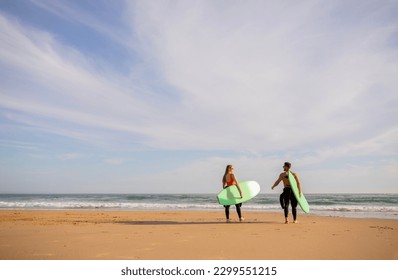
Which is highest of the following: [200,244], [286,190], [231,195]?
[286,190]

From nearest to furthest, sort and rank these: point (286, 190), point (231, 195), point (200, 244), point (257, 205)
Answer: point (200, 244)
point (286, 190)
point (231, 195)
point (257, 205)

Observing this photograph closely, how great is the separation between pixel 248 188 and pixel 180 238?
4612 millimetres

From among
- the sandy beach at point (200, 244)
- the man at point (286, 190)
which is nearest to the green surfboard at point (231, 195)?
the man at point (286, 190)

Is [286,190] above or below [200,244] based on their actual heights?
above

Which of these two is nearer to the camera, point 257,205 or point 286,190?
point 286,190

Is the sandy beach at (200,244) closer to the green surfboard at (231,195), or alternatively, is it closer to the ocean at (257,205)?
the green surfboard at (231,195)

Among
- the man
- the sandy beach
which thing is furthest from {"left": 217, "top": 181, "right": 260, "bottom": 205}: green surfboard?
the sandy beach

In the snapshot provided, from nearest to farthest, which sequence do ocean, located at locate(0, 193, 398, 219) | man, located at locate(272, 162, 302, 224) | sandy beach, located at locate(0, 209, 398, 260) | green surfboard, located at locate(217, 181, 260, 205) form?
sandy beach, located at locate(0, 209, 398, 260), man, located at locate(272, 162, 302, 224), green surfboard, located at locate(217, 181, 260, 205), ocean, located at locate(0, 193, 398, 219)

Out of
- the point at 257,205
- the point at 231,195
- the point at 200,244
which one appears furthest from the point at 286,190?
the point at 257,205

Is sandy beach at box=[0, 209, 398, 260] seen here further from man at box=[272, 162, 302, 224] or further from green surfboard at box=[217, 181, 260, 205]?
green surfboard at box=[217, 181, 260, 205]

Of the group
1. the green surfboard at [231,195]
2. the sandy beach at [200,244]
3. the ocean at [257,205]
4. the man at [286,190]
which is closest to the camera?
the sandy beach at [200,244]

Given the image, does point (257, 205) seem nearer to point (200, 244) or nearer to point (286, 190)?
point (286, 190)

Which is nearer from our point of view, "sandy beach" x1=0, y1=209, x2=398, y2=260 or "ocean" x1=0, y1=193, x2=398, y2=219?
"sandy beach" x1=0, y1=209, x2=398, y2=260
